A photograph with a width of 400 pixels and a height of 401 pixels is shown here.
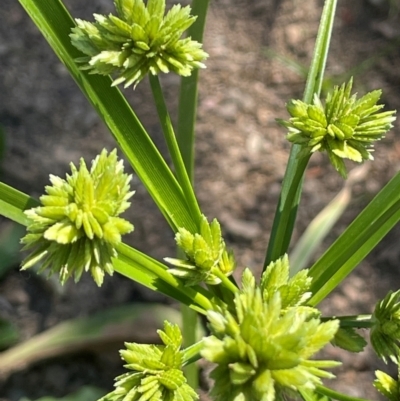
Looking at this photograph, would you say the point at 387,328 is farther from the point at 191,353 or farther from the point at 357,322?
the point at 191,353

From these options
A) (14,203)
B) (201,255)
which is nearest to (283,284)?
(201,255)

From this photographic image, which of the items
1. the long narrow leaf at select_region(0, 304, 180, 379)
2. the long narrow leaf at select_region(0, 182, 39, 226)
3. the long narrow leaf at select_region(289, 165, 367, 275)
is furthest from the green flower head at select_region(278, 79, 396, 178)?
the long narrow leaf at select_region(0, 304, 180, 379)

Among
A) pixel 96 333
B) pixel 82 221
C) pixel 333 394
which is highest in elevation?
pixel 82 221

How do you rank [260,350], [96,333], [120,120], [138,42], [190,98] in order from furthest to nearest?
[96,333] → [190,98] → [120,120] → [138,42] → [260,350]

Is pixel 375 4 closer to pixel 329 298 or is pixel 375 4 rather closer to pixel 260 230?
pixel 260 230

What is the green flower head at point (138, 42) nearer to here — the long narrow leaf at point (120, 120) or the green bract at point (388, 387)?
the long narrow leaf at point (120, 120)

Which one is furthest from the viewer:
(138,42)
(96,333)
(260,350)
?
(96,333)

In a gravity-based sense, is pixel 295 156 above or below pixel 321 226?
above

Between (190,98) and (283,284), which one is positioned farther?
(190,98)
